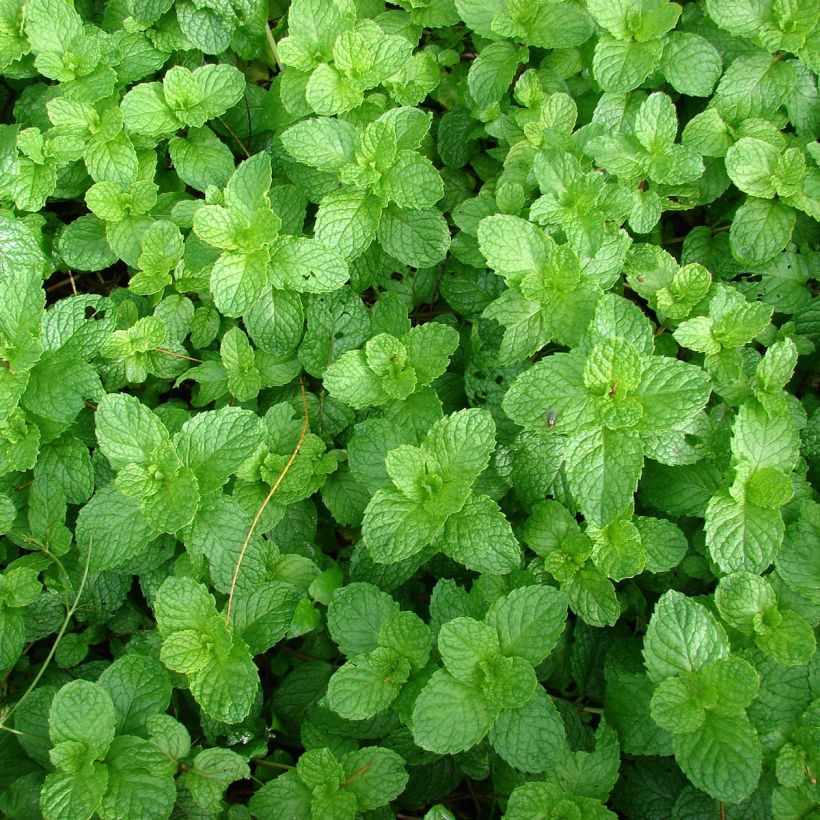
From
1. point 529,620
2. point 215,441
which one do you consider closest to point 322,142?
point 215,441

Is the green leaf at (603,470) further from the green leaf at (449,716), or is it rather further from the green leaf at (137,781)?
the green leaf at (137,781)

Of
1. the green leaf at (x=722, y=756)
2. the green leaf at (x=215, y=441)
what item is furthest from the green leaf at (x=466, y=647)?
the green leaf at (x=215, y=441)

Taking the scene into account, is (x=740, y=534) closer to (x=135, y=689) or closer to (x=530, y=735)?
(x=530, y=735)

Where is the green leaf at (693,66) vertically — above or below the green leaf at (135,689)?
above

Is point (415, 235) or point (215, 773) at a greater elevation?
point (415, 235)

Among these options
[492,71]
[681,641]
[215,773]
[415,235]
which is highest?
[492,71]

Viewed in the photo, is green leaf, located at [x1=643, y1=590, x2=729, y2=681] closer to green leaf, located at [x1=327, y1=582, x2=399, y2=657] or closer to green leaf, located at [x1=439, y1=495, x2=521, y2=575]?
green leaf, located at [x1=439, y1=495, x2=521, y2=575]

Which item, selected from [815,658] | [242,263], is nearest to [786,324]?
[815,658]

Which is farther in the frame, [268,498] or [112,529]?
[268,498]
